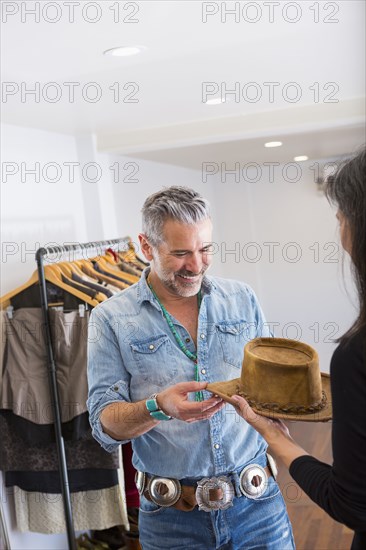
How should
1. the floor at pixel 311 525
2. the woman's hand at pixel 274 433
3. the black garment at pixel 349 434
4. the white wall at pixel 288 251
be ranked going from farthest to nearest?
the white wall at pixel 288 251
the floor at pixel 311 525
the woman's hand at pixel 274 433
the black garment at pixel 349 434

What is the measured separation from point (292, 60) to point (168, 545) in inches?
55.4

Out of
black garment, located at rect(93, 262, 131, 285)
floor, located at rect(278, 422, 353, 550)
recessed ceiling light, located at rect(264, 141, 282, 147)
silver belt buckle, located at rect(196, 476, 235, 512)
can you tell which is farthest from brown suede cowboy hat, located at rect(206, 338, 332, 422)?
recessed ceiling light, located at rect(264, 141, 282, 147)

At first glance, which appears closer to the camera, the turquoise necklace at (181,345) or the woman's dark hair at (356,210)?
the woman's dark hair at (356,210)

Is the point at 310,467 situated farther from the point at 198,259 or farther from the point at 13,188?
the point at 13,188

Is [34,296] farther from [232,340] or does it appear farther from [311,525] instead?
[311,525]

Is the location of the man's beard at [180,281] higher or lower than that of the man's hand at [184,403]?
higher

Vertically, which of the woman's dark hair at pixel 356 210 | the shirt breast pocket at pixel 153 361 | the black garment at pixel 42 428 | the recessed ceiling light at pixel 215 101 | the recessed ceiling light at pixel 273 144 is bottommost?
the black garment at pixel 42 428

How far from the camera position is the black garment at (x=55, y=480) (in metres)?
2.41

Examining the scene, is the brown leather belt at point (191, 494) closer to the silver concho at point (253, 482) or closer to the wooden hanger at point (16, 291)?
the silver concho at point (253, 482)

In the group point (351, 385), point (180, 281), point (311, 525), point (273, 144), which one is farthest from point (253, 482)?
point (273, 144)

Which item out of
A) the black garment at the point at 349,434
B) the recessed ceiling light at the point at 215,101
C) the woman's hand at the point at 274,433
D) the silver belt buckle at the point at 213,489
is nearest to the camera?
the black garment at the point at 349,434

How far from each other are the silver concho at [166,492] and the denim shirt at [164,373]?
15 mm

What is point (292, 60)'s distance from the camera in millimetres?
2021

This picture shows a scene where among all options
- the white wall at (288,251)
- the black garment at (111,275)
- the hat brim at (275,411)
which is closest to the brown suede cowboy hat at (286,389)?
the hat brim at (275,411)
